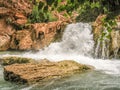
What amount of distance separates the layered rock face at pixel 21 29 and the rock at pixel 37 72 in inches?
419

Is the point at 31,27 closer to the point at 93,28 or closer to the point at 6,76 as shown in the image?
the point at 93,28

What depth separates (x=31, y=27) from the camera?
2281 centimetres

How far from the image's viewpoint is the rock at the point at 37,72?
973 cm

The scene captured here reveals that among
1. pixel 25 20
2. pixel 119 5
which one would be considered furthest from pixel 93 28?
pixel 119 5

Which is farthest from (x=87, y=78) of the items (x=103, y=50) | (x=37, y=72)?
(x=103, y=50)

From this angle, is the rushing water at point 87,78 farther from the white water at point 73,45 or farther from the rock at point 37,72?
the rock at point 37,72

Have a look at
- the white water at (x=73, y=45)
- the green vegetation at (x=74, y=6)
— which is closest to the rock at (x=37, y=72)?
the green vegetation at (x=74, y=6)

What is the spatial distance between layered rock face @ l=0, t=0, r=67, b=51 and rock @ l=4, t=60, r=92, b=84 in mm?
10639

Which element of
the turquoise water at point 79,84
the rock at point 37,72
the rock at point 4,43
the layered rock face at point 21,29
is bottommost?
the turquoise water at point 79,84

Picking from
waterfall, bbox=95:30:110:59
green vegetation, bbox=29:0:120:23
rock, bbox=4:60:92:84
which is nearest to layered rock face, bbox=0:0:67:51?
waterfall, bbox=95:30:110:59

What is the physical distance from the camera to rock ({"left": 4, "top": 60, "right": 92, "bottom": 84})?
9734mm

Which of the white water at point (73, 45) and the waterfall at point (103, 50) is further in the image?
the white water at point (73, 45)

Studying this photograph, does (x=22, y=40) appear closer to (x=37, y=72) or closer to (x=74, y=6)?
(x=37, y=72)

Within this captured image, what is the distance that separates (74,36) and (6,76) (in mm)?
10874
